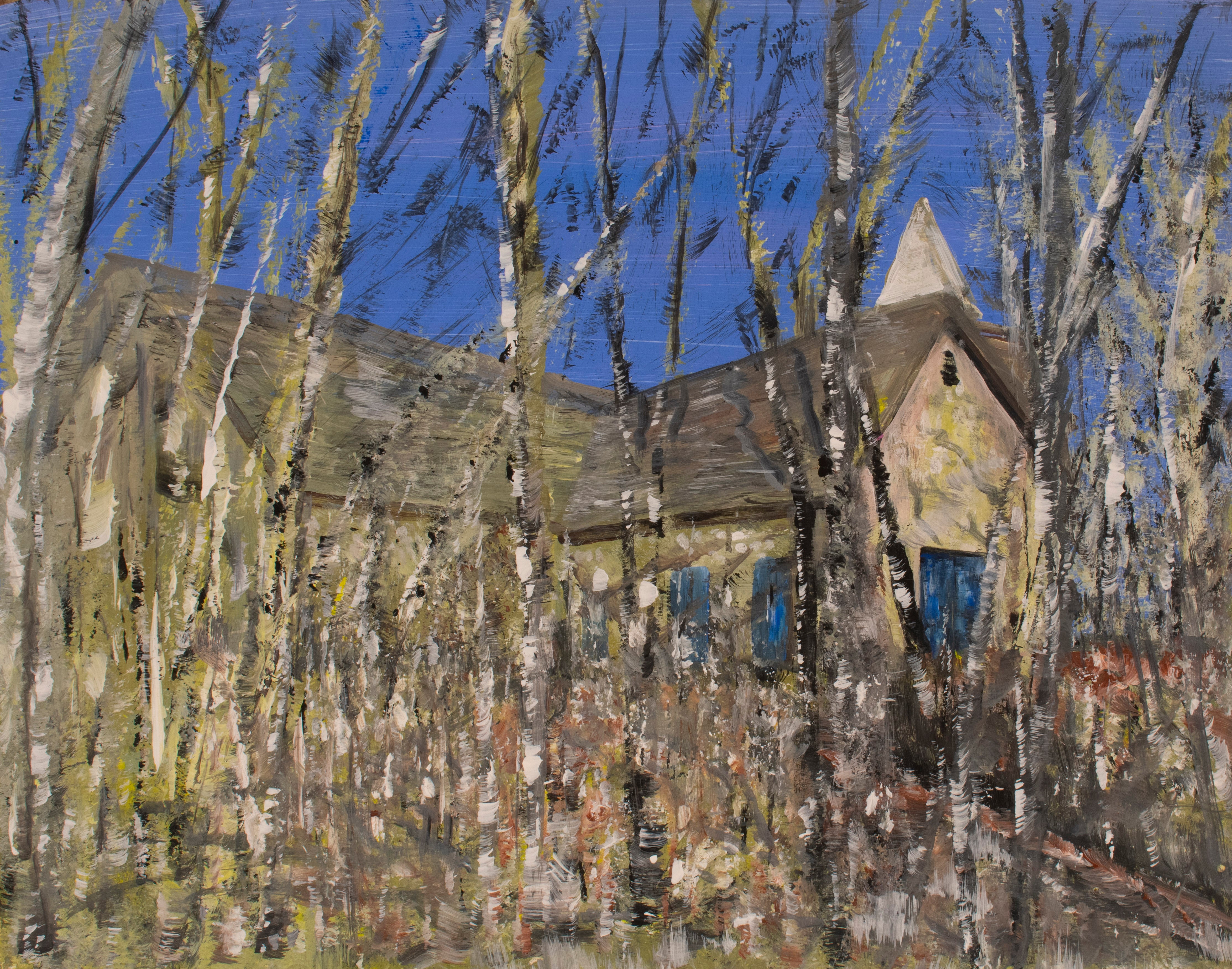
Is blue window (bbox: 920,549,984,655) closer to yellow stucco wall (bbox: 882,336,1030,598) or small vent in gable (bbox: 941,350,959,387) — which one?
yellow stucco wall (bbox: 882,336,1030,598)

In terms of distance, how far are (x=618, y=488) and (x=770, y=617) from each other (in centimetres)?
54

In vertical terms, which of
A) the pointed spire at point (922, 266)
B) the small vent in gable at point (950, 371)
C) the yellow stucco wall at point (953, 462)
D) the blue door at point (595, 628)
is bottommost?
the blue door at point (595, 628)

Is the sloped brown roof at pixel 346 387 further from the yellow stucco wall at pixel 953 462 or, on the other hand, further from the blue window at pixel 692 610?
the yellow stucco wall at pixel 953 462

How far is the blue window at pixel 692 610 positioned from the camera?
218 cm

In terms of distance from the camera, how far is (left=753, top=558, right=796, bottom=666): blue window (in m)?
2.17

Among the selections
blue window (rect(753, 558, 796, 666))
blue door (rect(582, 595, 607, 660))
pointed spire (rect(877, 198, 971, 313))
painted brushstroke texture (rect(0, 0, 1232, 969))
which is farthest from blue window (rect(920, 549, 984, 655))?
blue door (rect(582, 595, 607, 660))

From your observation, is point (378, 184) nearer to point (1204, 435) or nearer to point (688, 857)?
point (688, 857)

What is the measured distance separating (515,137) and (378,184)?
0.41 metres

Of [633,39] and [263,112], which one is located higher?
[633,39]

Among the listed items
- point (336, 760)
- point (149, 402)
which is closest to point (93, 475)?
point (149, 402)

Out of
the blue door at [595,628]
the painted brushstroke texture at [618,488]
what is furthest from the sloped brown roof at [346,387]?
Answer: the blue door at [595,628]

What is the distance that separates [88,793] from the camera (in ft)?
7.34

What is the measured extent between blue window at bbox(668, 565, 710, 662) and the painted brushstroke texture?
2 cm

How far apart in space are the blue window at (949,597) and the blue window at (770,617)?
0.36 meters
